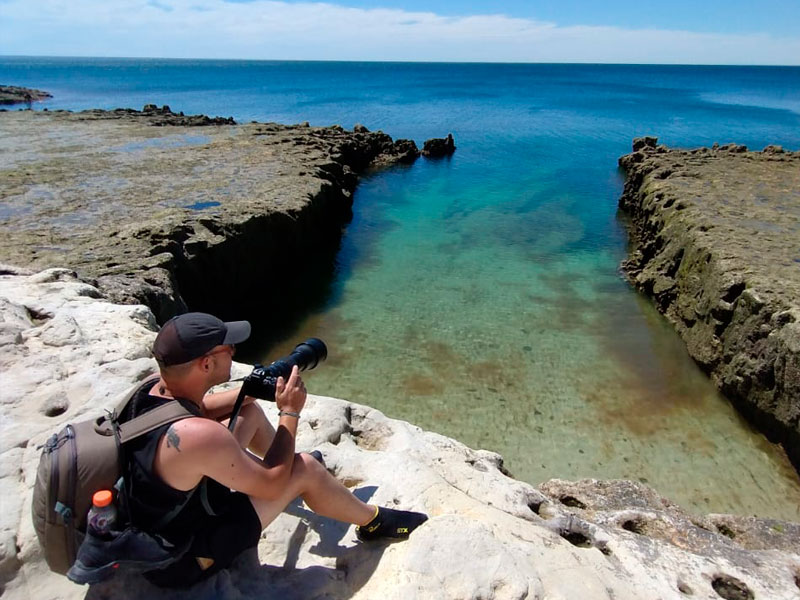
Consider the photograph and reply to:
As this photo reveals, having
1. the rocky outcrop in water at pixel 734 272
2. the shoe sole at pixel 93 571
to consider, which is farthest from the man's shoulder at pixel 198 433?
the rocky outcrop in water at pixel 734 272

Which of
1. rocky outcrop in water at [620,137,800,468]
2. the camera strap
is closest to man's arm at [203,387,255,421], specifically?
the camera strap

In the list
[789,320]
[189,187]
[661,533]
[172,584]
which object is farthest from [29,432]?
[189,187]

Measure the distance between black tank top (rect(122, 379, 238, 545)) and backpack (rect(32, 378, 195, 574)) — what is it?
49mm

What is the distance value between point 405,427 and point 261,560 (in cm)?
197

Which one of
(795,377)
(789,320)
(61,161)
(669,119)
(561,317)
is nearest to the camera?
(795,377)

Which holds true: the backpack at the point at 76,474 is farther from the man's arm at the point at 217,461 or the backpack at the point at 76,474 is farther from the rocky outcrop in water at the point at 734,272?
the rocky outcrop in water at the point at 734,272

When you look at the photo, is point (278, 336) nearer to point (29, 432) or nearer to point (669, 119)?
point (29, 432)

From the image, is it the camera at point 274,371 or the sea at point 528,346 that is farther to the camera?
the sea at point 528,346

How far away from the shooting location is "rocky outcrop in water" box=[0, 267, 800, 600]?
9.82 feet

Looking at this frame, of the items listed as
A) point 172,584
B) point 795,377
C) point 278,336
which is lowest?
point 278,336

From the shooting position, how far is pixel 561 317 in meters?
11.2

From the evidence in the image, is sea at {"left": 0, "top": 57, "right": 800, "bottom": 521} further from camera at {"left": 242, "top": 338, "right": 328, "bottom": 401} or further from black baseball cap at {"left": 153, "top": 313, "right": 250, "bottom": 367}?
black baseball cap at {"left": 153, "top": 313, "right": 250, "bottom": 367}

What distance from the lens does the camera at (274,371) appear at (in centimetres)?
310

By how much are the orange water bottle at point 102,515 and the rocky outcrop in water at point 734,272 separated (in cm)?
830
